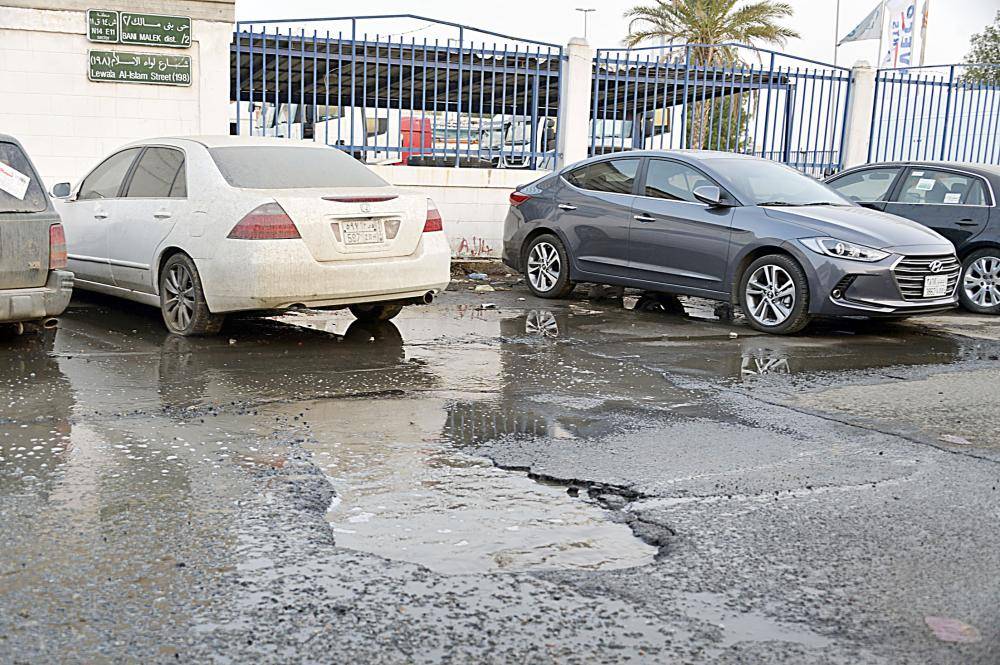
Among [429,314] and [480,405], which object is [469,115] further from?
[480,405]

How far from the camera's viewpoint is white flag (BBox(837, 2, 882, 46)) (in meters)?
34.8

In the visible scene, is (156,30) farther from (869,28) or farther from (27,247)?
(869,28)

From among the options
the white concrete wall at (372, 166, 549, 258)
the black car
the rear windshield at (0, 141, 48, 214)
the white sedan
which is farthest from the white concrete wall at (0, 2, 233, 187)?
the black car

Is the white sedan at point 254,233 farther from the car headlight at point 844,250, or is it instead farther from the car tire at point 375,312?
the car headlight at point 844,250

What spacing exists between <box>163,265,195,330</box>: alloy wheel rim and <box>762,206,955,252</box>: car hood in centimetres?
504

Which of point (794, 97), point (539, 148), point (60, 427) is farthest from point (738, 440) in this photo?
point (794, 97)

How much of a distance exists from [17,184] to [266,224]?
173 centimetres

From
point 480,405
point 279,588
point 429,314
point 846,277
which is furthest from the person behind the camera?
point 429,314

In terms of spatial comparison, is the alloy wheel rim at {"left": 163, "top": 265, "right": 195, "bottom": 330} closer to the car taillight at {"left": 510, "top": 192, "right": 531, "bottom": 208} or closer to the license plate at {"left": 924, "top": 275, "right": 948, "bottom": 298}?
the car taillight at {"left": 510, "top": 192, "right": 531, "bottom": 208}

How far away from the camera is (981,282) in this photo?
11.5m

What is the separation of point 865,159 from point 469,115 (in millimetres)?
6859

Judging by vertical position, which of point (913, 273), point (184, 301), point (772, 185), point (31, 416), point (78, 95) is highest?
point (78, 95)

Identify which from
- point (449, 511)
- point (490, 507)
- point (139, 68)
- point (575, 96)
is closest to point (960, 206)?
point (575, 96)

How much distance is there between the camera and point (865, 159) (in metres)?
18.2
